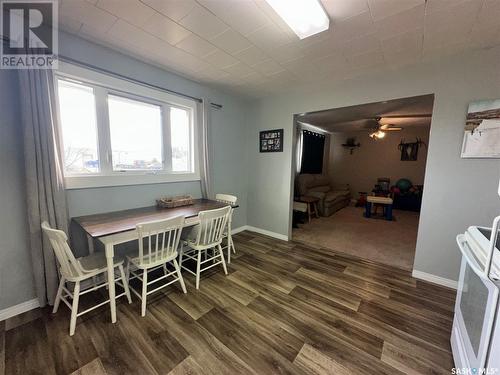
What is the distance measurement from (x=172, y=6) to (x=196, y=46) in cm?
53

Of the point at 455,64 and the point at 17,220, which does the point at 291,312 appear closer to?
the point at 17,220

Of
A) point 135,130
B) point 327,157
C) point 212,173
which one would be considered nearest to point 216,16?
point 135,130

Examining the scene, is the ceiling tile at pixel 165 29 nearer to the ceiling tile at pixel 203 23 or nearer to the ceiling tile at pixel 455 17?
the ceiling tile at pixel 203 23

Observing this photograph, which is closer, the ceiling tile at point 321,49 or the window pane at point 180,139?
the ceiling tile at point 321,49

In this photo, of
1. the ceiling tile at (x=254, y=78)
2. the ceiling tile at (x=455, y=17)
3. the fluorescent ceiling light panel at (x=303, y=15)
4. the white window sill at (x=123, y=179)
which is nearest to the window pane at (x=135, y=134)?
the white window sill at (x=123, y=179)

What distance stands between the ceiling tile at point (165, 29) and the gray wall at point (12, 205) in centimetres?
116

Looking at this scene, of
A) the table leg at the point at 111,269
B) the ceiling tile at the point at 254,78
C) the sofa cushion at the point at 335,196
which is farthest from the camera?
the sofa cushion at the point at 335,196

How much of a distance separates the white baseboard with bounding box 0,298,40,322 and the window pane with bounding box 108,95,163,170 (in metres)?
1.43

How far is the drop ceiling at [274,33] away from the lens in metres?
1.48

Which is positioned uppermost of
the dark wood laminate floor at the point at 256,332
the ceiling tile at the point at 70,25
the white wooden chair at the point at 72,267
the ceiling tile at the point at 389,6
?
the ceiling tile at the point at 389,6

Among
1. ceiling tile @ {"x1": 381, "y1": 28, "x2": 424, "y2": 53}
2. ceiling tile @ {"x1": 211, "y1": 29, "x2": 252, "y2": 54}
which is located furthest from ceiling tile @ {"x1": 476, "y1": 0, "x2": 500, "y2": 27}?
ceiling tile @ {"x1": 211, "y1": 29, "x2": 252, "y2": 54}

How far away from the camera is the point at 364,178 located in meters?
6.94

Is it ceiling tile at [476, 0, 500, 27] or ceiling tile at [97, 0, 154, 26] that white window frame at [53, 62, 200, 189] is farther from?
ceiling tile at [476, 0, 500, 27]

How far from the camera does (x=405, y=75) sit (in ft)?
7.70
